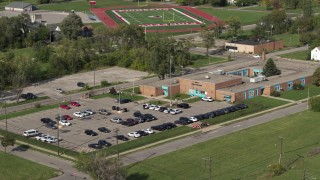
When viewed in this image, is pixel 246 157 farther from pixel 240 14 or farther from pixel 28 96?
pixel 240 14

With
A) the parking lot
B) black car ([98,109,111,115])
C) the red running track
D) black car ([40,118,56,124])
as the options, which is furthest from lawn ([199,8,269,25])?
black car ([40,118,56,124])

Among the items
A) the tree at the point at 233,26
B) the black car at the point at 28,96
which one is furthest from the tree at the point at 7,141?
the tree at the point at 233,26

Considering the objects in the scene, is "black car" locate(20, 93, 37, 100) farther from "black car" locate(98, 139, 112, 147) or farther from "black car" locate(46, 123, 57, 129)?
"black car" locate(98, 139, 112, 147)

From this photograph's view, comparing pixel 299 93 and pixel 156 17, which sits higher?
pixel 156 17

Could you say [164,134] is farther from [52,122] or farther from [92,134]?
[52,122]

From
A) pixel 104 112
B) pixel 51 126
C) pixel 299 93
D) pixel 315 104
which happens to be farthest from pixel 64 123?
pixel 299 93

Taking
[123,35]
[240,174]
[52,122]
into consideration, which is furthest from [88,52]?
[240,174]
